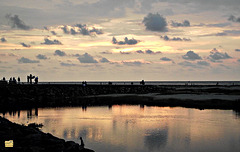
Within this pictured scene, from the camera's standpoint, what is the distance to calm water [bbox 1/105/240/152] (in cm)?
2388

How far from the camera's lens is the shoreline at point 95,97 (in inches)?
2260

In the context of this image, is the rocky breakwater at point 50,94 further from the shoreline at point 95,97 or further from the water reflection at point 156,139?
the water reflection at point 156,139

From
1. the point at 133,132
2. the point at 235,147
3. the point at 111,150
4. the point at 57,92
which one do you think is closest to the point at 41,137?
the point at 111,150

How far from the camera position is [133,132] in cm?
2942

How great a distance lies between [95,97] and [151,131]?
47.3 metres

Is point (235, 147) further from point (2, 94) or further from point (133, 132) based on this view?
point (2, 94)

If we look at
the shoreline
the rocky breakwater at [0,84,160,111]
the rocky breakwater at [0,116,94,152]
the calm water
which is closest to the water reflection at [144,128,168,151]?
the calm water

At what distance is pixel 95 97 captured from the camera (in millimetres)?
76125

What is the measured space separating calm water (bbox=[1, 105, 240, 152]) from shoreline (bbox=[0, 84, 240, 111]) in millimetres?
16366

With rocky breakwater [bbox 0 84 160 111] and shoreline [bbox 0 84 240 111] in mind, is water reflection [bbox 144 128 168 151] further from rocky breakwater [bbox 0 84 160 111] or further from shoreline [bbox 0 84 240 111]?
Result: rocky breakwater [bbox 0 84 160 111]

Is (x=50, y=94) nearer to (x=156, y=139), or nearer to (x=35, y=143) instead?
(x=156, y=139)

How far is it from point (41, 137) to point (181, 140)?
12025 millimetres

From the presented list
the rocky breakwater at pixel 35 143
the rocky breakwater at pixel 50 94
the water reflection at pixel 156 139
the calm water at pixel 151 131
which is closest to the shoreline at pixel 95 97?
the rocky breakwater at pixel 50 94

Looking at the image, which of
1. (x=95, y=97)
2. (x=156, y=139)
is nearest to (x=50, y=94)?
(x=95, y=97)
